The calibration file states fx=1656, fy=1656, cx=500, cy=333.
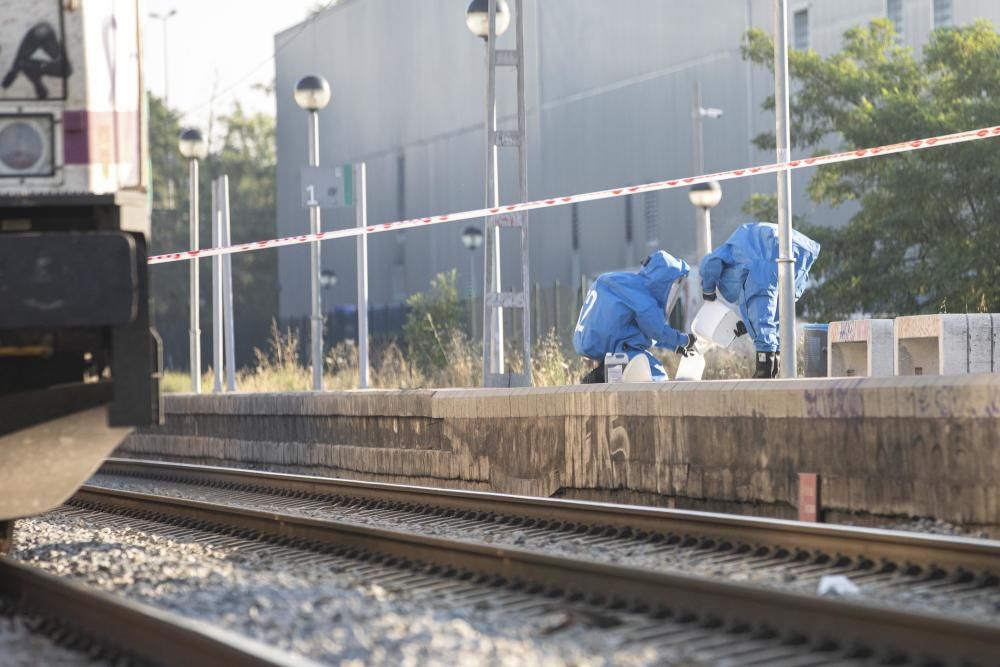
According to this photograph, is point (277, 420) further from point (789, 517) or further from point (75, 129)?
point (75, 129)

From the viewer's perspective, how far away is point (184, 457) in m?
18.7

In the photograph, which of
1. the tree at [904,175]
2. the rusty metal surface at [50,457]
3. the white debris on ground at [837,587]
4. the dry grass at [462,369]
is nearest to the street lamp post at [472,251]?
the dry grass at [462,369]

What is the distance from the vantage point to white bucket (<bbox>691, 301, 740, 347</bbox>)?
14.5 metres

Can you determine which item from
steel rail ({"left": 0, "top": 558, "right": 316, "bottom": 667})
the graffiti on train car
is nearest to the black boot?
steel rail ({"left": 0, "top": 558, "right": 316, "bottom": 667})

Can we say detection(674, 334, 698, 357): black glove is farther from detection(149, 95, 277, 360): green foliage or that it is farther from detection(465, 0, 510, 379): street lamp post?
detection(149, 95, 277, 360): green foliage

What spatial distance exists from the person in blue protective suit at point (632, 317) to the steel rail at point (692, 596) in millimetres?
5623

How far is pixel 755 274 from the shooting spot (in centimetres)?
1433

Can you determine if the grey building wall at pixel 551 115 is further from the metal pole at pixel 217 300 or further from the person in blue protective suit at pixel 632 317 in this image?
the person in blue protective suit at pixel 632 317

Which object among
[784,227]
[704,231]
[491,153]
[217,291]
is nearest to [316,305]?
[491,153]

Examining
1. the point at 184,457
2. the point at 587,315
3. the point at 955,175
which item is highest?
the point at 955,175

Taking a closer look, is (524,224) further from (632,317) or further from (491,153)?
(632,317)

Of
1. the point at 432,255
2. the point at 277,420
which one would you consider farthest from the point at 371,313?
the point at 277,420

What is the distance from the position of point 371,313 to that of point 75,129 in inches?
1611

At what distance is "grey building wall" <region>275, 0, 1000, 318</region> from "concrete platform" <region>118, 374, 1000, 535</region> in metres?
20.8
